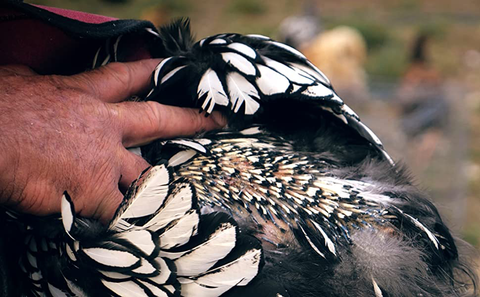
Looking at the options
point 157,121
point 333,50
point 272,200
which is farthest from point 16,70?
point 333,50

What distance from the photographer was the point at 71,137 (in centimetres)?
100

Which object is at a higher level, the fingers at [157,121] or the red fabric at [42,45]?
the red fabric at [42,45]

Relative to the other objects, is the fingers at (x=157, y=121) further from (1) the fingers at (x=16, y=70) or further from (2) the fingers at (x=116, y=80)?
(1) the fingers at (x=16, y=70)

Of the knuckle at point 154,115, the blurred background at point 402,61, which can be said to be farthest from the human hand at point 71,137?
the blurred background at point 402,61

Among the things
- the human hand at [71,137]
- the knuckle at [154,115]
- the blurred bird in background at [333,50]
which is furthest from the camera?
the blurred bird in background at [333,50]

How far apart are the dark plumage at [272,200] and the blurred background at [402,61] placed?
1.37ft

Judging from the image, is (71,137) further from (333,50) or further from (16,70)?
(333,50)

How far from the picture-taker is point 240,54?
127 cm

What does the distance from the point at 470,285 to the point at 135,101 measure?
3.44ft

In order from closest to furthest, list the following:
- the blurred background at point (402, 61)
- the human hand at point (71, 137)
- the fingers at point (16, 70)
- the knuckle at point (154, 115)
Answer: the human hand at point (71, 137)
the fingers at point (16, 70)
the knuckle at point (154, 115)
the blurred background at point (402, 61)

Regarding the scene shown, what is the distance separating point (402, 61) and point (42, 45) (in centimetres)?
742

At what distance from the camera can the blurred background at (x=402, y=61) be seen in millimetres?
4387

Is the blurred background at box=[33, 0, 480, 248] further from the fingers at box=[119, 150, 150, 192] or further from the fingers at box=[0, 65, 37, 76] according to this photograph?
the fingers at box=[0, 65, 37, 76]

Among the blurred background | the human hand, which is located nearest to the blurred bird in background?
the blurred background
